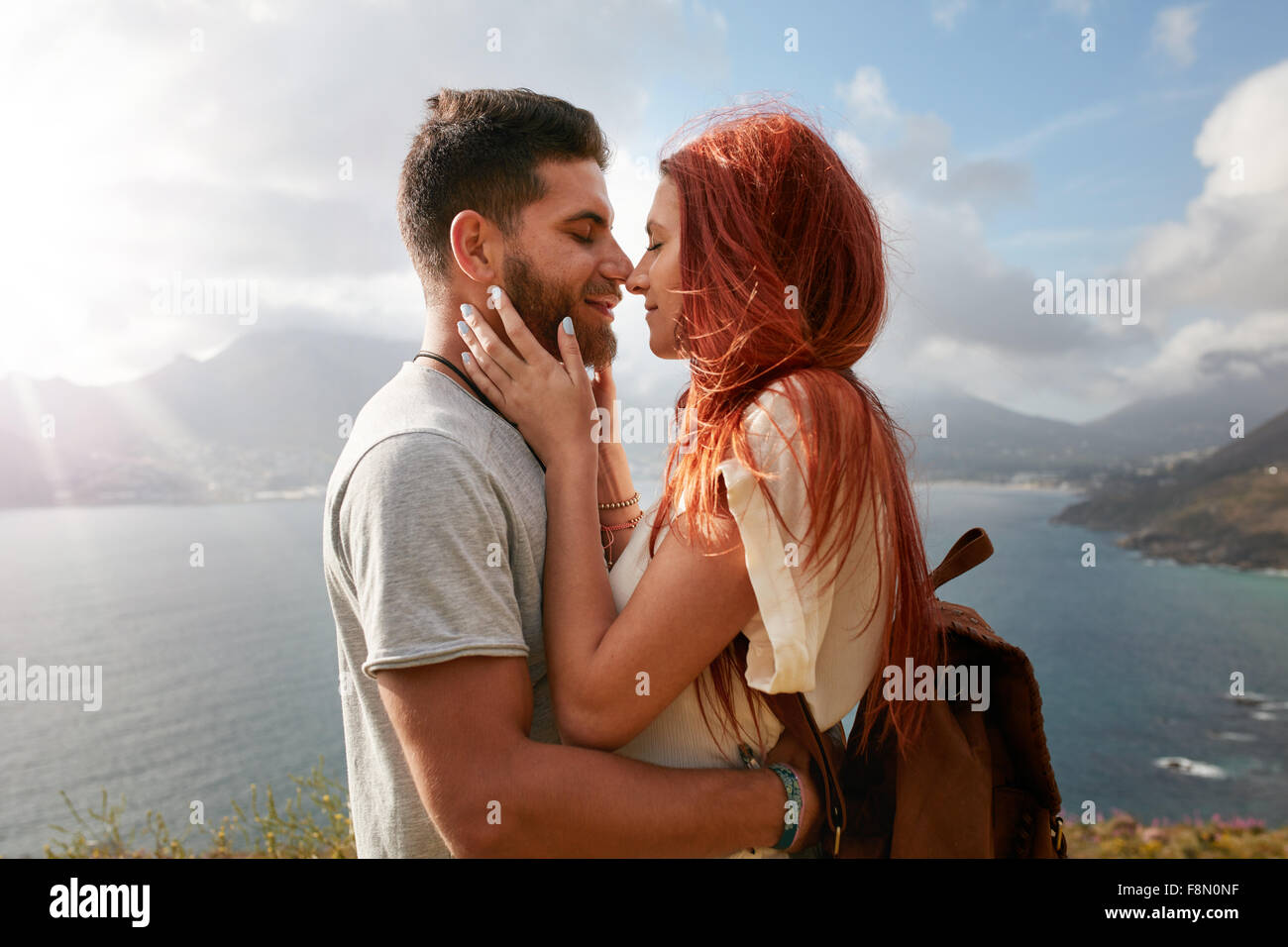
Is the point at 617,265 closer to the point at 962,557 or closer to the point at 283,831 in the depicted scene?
the point at 962,557

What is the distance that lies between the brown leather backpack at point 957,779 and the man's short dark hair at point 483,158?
1.72 m

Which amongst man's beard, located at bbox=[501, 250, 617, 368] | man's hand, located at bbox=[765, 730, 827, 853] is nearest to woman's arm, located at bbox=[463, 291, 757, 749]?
man's hand, located at bbox=[765, 730, 827, 853]

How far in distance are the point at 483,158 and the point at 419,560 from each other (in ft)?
4.77

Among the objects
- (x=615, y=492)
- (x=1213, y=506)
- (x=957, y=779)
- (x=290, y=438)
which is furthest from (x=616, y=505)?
(x=290, y=438)

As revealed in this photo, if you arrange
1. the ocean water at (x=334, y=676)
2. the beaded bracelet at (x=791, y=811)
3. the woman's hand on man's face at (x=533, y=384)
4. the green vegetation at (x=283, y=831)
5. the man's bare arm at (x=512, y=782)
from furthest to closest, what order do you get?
the ocean water at (x=334, y=676)
the green vegetation at (x=283, y=831)
the woman's hand on man's face at (x=533, y=384)
the beaded bracelet at (x=791, y=811)
the man's bare arm at (x=512, y=782)

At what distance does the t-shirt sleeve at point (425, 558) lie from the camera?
1.67m

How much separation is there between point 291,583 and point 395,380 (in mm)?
84613

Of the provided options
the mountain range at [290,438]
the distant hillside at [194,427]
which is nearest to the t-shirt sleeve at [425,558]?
the mountain range at [290,438]

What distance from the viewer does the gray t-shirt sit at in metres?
1.69

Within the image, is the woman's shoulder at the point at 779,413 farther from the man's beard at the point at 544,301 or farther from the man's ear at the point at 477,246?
the man's ear at the point at 477,246

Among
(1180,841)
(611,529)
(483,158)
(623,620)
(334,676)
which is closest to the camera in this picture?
(623,620)

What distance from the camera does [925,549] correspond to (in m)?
2.10

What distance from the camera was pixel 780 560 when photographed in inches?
69.4

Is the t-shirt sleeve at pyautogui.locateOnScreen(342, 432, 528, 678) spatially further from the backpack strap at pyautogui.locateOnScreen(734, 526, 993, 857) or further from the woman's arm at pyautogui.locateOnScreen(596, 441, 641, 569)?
the woman's arm at pyautogui.locateOnScreen(596, 441, 641, 569)
